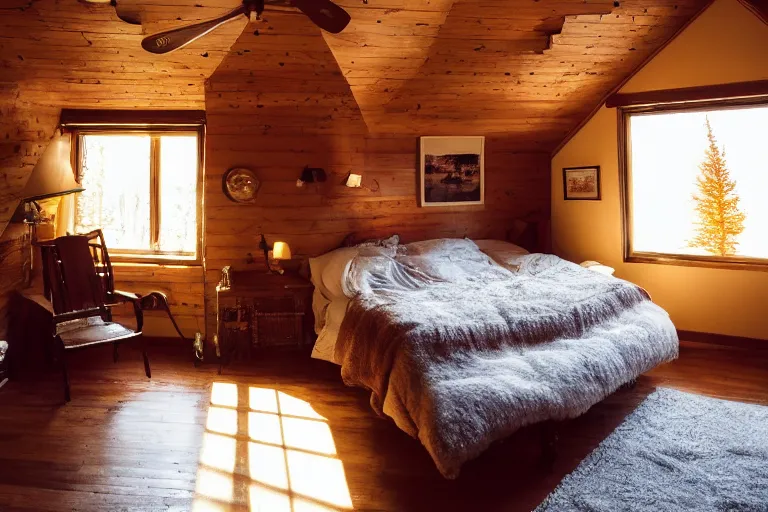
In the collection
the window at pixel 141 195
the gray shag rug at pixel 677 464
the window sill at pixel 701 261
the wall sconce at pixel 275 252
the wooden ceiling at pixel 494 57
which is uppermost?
the wooden ceiling at pixel 494 57

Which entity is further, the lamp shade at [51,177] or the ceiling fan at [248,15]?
the lamp shade at [51,177]

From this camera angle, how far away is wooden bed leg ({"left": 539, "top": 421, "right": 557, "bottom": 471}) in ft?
10.3

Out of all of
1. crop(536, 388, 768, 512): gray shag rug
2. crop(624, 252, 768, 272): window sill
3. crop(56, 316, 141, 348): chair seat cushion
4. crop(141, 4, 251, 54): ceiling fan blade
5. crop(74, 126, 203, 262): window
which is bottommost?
crop(536, 388, 768, 512): gray shag rug

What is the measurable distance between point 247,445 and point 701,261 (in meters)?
4.10

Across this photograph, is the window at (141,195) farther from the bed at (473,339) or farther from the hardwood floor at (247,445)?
the bed at (473,339)

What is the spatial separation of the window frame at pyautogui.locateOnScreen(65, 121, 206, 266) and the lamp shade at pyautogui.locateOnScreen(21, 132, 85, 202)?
34cm

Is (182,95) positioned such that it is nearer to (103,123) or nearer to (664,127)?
(103,123)

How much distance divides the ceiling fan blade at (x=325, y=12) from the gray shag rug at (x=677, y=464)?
8.33 feet

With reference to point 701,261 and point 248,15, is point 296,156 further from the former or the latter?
point 701,261

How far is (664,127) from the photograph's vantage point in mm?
5430

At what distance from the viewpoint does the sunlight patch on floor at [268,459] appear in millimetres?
2789

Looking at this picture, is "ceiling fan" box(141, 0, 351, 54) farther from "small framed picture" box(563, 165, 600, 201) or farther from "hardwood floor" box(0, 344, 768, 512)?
"small framed picture" box(563, 165, 600, 201)

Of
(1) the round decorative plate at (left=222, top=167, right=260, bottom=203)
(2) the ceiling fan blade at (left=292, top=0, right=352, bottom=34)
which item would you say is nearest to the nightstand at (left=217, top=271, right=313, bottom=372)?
(1) the round decorative plate at (left=222, top=167, right=260, bottom=203)

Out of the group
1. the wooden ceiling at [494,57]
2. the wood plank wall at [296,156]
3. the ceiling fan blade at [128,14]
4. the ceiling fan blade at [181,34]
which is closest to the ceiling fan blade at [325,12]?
the ceiling fan blade at [181,34]
